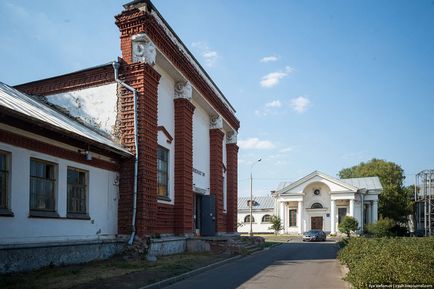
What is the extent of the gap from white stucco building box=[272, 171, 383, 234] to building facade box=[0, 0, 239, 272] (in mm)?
36817

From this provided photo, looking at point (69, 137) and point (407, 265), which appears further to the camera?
point (69, 137)

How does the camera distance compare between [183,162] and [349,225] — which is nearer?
[183,162]

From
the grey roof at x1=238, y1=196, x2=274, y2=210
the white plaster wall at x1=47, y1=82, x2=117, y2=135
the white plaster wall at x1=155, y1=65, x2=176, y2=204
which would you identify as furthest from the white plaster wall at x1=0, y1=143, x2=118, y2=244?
the grey roof at x1=238, y1=196, x2=274, y2=210

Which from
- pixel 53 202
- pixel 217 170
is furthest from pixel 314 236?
pixel 53 202

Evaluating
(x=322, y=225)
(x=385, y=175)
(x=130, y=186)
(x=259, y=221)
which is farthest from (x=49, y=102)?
(x=385, y=175)

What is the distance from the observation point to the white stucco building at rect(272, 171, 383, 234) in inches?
2304

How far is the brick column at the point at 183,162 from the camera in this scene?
21234mm

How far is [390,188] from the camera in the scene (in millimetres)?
67500

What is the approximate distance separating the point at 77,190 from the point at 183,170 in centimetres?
702

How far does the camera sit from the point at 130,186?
17.2m

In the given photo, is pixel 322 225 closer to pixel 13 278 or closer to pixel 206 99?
pixel 206 99

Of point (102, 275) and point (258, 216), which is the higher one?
point (102, 275)

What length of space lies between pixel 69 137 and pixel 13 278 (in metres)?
4.81

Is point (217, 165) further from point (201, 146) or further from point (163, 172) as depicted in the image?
point (163, 172)
